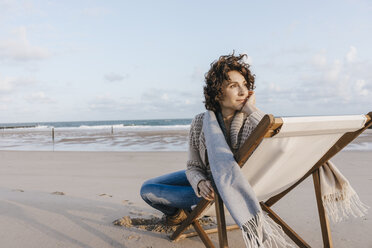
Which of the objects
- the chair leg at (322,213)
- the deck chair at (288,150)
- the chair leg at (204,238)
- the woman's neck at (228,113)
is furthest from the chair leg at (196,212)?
the chair leg at (322,213)

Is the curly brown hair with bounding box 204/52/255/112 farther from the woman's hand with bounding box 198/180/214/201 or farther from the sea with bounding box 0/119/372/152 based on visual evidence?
the sea with bounding box 0/119/372/152

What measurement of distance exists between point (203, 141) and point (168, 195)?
0.70 meters

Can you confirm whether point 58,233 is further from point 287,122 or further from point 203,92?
point 287,122

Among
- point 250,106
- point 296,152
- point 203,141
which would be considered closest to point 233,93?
point 250,106

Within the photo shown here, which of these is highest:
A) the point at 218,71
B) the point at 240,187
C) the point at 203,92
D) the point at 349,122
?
the point at 218,71

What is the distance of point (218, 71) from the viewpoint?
229 cm

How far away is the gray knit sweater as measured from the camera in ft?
6.79

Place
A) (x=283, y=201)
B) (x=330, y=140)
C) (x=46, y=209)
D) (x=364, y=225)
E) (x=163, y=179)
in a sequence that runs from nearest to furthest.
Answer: (x=330, y=140) < (x=163, y=179) < (x=364, y=225) < (x=46, y=209) < (x=283, y=201)

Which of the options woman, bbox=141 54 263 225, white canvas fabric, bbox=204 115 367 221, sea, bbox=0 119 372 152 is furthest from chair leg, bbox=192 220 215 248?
sea, bbox=0 119 372 152

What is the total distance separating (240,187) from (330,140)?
0.67 meters

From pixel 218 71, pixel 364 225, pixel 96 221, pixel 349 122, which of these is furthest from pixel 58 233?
pixel 364 225

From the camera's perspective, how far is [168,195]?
102 inches

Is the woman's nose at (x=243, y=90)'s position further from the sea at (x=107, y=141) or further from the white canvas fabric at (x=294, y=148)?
the sea at (x=107, y=141)

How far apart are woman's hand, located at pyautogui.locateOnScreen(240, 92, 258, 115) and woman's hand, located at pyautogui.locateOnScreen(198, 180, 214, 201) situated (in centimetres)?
58
